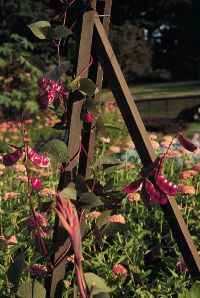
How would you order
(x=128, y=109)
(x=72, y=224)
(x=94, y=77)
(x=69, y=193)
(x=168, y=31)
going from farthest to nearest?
1. (x=168, y=31)
2. (x=94, y=77)
3. (x=128, y=109)
4. (x=69, y=193)
5. (x=72, y=224)

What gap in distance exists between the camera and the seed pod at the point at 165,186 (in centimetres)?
200

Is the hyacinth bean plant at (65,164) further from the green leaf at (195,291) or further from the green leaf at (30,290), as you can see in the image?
the green leaf at (195,291)

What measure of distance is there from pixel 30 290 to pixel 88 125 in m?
0.86

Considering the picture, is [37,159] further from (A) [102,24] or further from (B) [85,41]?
(A) [102,24]

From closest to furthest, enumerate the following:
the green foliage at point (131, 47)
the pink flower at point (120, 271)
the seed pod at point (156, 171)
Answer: the seed pod at point (156, 171), the pink flower at point (120, 271), the green foliage at point (131, 47)

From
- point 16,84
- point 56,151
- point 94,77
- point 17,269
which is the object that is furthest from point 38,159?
point 16,84

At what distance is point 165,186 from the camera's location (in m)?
2.01

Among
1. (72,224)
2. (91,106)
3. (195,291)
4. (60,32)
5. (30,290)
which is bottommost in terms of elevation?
(30,290)

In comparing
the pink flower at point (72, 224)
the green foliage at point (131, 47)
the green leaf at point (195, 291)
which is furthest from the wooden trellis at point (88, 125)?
the green foliage at point (131, 47)

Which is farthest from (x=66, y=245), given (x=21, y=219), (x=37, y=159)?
(x=21, y=219)

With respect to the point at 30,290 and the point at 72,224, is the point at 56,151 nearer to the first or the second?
the point at 30,290

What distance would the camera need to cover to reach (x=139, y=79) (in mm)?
40281

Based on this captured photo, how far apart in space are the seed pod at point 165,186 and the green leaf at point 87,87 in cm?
47

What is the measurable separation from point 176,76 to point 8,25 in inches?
1124
